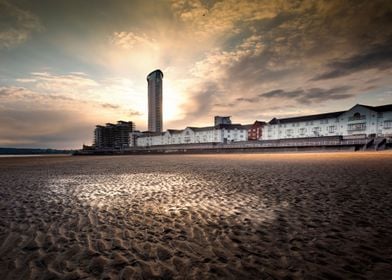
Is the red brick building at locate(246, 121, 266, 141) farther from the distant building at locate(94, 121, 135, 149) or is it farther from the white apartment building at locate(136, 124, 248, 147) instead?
the distant building at locate(94, 121, 135, 149)

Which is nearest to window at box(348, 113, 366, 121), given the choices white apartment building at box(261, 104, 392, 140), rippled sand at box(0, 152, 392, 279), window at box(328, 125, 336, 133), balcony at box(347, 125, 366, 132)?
white apartment building at box(261, 104, 392, 140)

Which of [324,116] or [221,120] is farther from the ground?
[221,120]

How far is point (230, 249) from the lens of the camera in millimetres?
3895

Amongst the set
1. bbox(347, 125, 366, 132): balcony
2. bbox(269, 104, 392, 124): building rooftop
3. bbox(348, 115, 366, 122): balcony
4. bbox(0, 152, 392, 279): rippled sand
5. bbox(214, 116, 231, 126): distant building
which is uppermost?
bbox(214, 116, 231, 126): distant building

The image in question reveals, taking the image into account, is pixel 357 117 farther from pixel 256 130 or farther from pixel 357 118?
pixel 256 130

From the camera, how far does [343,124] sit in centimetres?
6681

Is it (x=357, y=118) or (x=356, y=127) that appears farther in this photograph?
(x=356, y=127)

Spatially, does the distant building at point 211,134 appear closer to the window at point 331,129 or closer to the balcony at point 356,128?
the window at point 331,129

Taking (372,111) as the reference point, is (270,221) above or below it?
below

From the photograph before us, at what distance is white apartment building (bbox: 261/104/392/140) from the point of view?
59.2 meters

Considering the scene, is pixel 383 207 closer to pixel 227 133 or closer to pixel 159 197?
pixel 159 197

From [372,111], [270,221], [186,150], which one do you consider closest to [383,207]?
[270,221]

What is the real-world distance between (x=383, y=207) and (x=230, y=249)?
582cm

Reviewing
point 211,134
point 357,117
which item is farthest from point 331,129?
point 211,134
